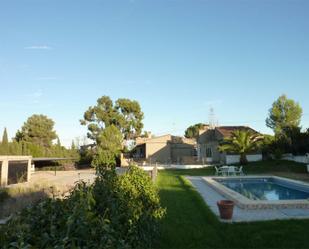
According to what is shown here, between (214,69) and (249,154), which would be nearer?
(214,69)

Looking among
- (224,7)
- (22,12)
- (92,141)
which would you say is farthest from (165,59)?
(92,141)

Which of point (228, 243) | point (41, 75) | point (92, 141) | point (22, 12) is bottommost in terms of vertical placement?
point (228, 243)

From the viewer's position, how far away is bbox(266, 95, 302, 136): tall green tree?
1933 inches

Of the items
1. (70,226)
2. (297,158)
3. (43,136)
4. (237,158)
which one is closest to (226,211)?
(70,226)

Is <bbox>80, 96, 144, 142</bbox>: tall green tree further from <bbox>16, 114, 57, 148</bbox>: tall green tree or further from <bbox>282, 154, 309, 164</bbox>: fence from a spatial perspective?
<bbox>282, 154, 309, 164</bbox>: fence

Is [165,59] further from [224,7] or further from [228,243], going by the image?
[228,243]

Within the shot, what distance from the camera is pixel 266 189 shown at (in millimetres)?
18625

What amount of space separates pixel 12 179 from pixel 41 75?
35.4 ft

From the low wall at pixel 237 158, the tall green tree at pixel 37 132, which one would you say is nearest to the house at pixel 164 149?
the low wall at pixel 237 158

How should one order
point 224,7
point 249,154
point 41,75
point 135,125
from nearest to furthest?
point 224,7
point 41,75
point 249,154
point 135,125

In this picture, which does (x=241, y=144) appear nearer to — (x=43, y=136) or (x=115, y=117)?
(x=115, y=117)

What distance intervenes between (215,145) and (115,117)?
1935cm

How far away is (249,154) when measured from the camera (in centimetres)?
3659

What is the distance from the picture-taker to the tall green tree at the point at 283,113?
49.1m
